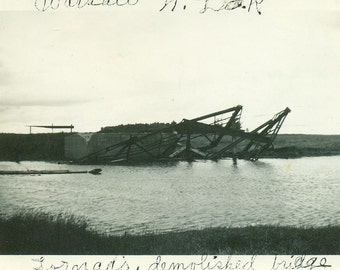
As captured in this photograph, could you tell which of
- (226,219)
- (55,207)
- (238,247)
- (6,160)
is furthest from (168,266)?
(6,160)

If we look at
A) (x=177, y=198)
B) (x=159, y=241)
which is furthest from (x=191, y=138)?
(x=159, y=241)

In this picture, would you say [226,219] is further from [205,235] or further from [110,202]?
[110,202]

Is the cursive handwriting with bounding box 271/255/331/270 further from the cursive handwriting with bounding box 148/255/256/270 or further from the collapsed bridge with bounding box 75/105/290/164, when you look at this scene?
the collapsed bridge with bounding box 75/105/290/164

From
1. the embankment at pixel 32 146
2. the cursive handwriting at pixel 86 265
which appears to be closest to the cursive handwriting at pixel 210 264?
the cursive handwriting at pixel 86 265

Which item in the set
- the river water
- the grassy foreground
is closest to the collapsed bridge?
the river water
